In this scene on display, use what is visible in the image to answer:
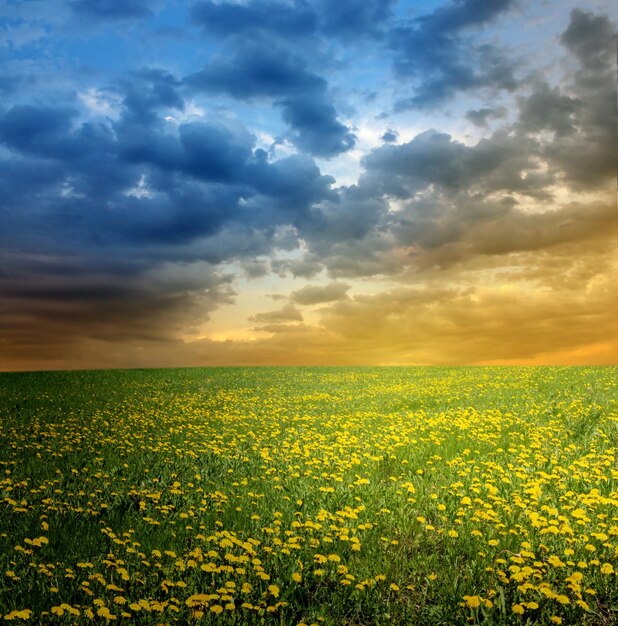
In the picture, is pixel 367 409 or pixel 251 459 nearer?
pixel 251 459

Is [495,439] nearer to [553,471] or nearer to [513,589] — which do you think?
[553,471]

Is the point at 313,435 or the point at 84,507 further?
the point at 313,435

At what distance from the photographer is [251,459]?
38.0ft

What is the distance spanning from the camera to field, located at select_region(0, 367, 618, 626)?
537cm

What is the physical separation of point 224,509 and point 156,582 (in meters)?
2.52

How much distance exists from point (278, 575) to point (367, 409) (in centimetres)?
1378

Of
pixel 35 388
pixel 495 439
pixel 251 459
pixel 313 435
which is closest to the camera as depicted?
pixel 251 459

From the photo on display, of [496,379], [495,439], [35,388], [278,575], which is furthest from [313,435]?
[35,388]

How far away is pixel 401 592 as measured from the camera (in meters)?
5.74

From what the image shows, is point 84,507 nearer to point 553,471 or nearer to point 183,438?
point 183,438

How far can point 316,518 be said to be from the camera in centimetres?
754

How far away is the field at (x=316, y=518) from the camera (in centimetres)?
537

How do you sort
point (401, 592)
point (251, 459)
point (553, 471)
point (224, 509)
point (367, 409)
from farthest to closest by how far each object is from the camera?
point (367, 409) < point (251, 459) < point (553, 471) < point (224, 509) < point (401, 592)

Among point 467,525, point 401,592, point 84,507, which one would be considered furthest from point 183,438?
point 401,592
